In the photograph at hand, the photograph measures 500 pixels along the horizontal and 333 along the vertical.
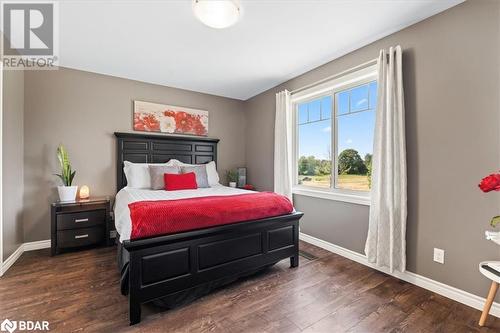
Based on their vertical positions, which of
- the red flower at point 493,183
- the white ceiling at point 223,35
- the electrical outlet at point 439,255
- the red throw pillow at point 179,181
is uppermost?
the white ceiling at point 223,35

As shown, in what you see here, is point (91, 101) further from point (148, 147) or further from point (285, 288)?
point (285, 288)

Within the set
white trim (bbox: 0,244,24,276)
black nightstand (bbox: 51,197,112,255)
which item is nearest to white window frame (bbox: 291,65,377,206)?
black nightstand (bbox: 51,197,112,255)

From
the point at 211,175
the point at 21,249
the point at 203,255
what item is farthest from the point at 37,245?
the point at 203,255

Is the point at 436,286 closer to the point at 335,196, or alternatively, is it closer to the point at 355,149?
the point at 335,196

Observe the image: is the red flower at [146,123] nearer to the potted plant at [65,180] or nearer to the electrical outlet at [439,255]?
the potted plant at [65,180]

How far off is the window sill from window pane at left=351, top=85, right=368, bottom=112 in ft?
3.62

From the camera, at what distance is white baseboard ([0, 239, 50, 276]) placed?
2.39 meters

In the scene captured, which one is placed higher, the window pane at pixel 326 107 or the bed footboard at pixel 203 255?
the window pane at pixel 326 107

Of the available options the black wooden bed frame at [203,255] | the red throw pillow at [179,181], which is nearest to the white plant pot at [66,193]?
the red throw pillow at [179,181]

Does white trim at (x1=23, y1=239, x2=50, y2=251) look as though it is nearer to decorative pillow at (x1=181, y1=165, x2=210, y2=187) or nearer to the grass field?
decorative pillow at (x1=181, y1=165, x2=210, y2=187)

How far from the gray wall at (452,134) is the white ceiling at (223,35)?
0.91ft

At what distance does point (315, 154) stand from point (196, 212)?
2.19 meters

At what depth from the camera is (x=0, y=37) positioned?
233 cm

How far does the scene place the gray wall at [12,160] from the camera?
8.03ft
